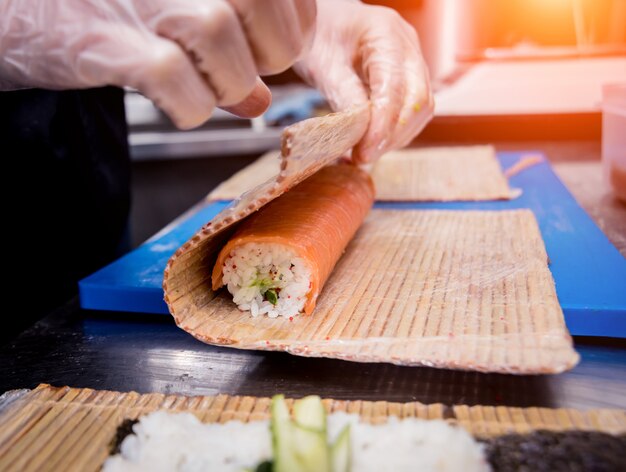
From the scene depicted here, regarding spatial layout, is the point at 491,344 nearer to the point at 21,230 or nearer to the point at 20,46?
the point at 20,46

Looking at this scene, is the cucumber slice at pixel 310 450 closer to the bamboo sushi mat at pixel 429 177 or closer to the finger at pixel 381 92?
the finger at pixel 381 92

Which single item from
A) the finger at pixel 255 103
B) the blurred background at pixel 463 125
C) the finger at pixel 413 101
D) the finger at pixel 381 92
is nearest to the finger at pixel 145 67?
the finger at pixel 255 103

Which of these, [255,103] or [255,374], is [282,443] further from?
[255,103]

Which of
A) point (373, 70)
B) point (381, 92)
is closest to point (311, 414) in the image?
point (381, 92)

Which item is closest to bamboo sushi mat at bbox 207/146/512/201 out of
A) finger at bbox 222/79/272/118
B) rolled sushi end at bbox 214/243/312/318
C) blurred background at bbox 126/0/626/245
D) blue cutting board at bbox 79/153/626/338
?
blue cutting board at bbox 79/153/626/338

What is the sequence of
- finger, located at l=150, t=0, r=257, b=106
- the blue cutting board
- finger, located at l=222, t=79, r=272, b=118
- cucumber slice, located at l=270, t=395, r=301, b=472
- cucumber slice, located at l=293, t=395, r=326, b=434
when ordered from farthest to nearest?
finger, located at l=222, t=79, r=272, b=118
the blue cutting board
finger, located at l=150, t=0, r=257, b=106
cucumber slice, located at l=293, t=395, r=326, b=434
cucumber slice, located at l=270, t=395, r=301, b=472

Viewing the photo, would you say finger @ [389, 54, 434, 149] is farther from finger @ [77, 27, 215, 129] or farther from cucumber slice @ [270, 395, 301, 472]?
cucumber slice @ [270, 395, 301, 472]
